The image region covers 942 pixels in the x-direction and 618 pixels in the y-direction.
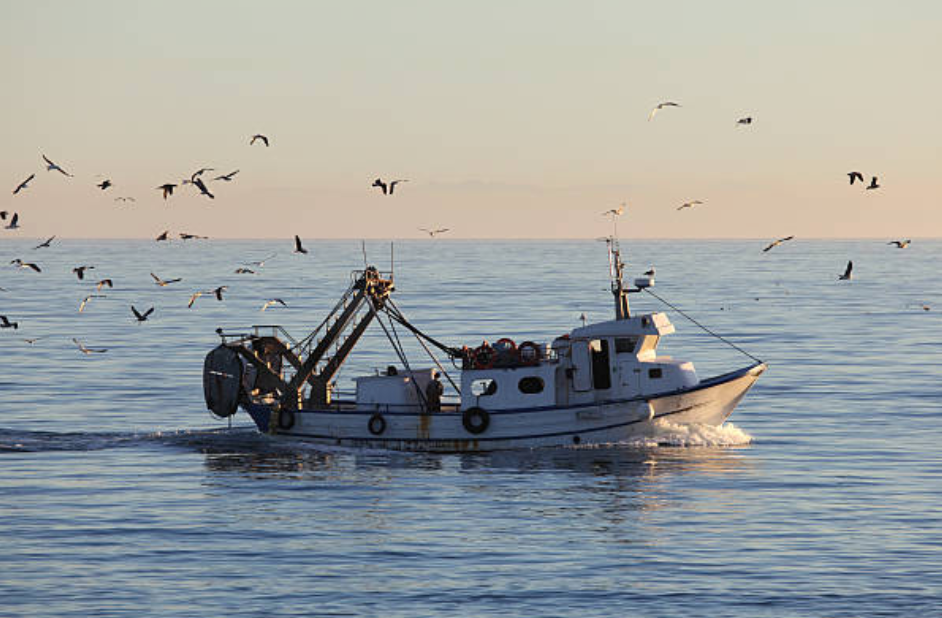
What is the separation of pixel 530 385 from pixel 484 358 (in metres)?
1.80

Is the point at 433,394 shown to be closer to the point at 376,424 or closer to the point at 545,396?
the point at 376,424

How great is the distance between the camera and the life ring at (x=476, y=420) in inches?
1999

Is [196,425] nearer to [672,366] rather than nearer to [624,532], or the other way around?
[672,366]

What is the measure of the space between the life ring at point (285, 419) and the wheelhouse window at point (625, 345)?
11.6 m

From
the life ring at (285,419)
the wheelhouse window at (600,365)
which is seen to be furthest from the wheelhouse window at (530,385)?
the life ring at (285,419)

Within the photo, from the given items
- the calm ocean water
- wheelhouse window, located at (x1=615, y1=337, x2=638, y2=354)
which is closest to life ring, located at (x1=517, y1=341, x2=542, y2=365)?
wheelhouse window, located at (x1=615, y1=337, x2=638, y2=354)

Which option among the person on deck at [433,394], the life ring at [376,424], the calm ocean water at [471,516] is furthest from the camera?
the person on deck at [433,394]

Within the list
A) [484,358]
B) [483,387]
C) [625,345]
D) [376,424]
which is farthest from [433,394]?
[625,345]

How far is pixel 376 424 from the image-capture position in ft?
170

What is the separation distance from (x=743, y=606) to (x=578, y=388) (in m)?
18.7

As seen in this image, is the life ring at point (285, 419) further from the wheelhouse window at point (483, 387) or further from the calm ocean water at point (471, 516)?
the wheelhouse window at point (483, 387)

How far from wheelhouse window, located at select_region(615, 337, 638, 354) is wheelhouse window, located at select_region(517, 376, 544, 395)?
9.03 ft

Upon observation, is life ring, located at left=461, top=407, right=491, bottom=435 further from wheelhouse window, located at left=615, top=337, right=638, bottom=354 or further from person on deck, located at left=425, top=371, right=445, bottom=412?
wheelhouse window, located at left=615, top=337, right=638, bottom=354

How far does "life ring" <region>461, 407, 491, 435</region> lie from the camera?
50.8m
